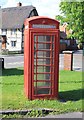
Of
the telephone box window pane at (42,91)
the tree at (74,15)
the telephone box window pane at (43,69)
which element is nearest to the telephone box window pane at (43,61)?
A: the telephone box window pane at (43,69)

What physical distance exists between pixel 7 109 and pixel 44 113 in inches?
36.5

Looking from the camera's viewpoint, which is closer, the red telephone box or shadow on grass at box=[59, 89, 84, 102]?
the red telephone box

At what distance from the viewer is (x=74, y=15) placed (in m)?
22.1

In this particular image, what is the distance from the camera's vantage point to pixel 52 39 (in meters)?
8.45

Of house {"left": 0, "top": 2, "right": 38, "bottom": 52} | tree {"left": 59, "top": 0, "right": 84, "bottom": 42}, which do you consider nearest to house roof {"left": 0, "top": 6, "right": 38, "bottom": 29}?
house {"left": 0, "top": 2, "right": 38, "bottom": 52}

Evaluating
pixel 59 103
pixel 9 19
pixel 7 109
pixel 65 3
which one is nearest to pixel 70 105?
pixel 59 103

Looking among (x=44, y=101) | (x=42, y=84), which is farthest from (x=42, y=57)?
(x=44, y=101)

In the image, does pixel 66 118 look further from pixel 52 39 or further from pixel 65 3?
pixel 65 3

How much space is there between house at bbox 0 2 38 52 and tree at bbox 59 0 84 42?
85.5 feet

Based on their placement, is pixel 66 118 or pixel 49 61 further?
pixel 49 61

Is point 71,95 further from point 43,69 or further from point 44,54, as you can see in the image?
point 44,54

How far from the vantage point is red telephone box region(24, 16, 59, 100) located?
27.5 feet

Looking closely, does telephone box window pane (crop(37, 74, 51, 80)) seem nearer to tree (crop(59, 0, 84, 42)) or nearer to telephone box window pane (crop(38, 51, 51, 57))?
telephone box window pane (crop(38, 51, 51, 57))

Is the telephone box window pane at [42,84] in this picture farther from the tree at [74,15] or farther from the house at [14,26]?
the house at [14,26]
